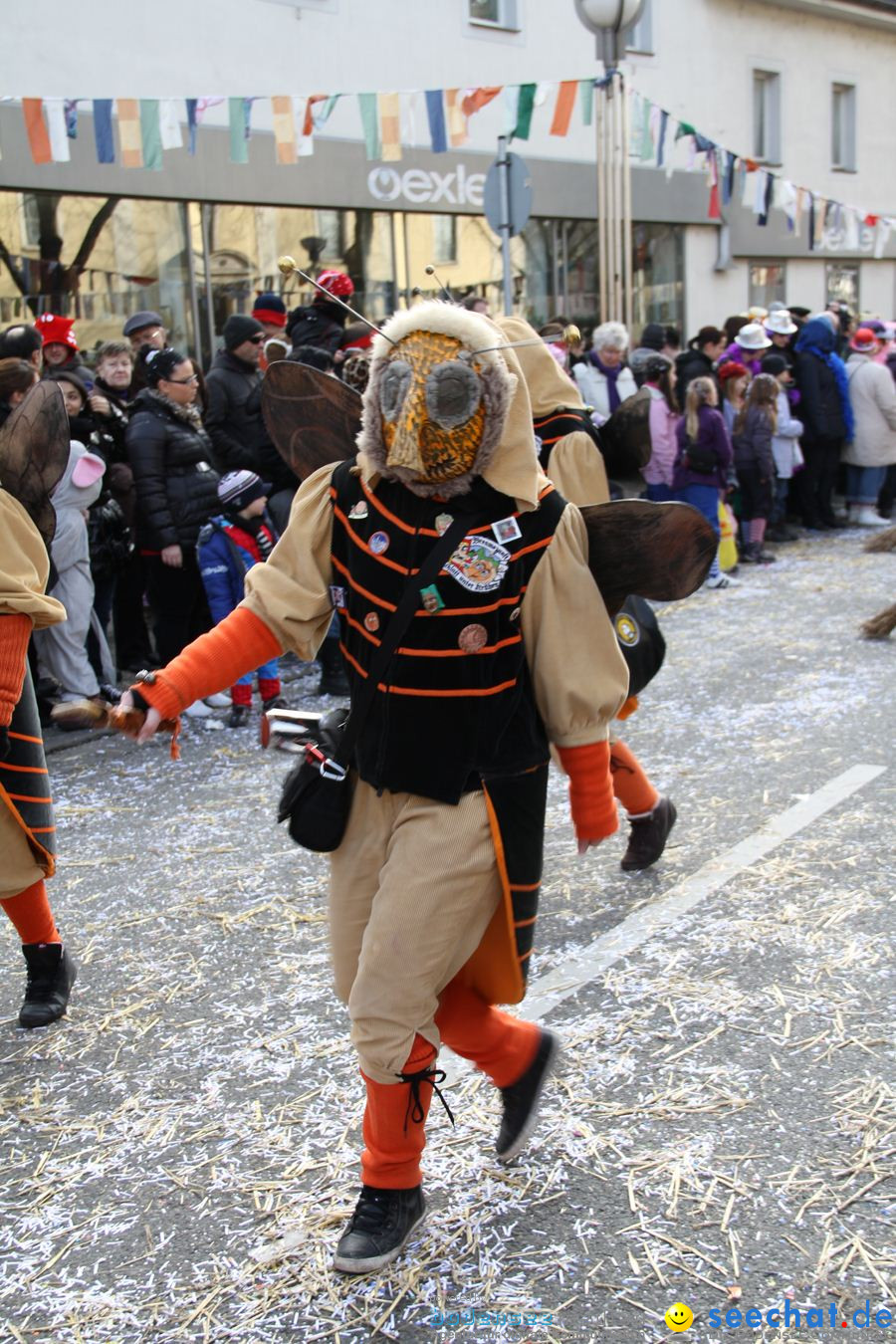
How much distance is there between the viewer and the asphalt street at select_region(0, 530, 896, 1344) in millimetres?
2504

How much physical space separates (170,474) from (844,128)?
20.0 metres

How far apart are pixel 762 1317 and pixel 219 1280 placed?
1.09 metres

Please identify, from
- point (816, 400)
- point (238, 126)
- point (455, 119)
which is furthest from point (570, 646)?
point (455, 119)

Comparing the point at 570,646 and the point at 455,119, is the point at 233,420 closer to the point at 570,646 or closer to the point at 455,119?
the point at 570,646

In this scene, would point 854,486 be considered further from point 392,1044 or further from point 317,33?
point 392,1044

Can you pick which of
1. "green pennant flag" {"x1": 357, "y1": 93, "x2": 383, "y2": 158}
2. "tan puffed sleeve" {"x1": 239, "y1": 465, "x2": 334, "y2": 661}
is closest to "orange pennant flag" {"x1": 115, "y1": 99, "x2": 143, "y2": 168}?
"green pennant flag" {"x1": 357, "y1": 93, "x2": 383, "y2": 158}

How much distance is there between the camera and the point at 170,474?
275 inches

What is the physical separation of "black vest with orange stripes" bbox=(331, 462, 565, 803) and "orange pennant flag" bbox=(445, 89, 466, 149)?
10.5 m

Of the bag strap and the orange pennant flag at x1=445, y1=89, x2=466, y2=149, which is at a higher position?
the orange pennant flag at x1=445, y1=89, x2=466, y2=149

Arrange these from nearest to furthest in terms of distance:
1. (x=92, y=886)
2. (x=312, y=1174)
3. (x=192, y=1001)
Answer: (x=312, y=1174) < (x=192, y=1001) < (x=92, y=886)

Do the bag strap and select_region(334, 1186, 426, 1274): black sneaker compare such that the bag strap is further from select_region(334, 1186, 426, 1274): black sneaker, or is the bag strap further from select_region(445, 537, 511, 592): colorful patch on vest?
select_region(334, 1186, 426, 1274): black sneaker

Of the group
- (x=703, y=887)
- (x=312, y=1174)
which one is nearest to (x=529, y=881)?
(x=312, y=1174)

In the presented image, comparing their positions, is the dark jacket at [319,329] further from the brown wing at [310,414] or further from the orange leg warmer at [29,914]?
the orange leg warmer at [29,914]

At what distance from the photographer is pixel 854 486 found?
1297 centimetres
